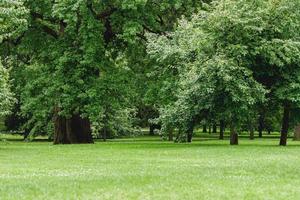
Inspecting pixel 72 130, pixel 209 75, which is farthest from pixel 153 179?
pixel 72 130

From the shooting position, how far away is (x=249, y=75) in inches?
1342

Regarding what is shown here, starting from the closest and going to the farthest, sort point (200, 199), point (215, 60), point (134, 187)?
point (200, 199) → point (134, 187) → point (215, 60)

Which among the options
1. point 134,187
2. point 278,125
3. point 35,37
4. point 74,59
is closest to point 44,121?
point 35,37

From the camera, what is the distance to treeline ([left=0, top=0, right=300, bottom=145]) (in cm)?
3394

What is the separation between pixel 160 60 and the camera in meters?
37.8

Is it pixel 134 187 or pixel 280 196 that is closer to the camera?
pixel 280 196

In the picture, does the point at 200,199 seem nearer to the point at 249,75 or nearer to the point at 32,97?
the point at 249,75

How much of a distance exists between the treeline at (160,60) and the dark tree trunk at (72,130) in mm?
71

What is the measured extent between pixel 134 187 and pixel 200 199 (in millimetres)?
2462

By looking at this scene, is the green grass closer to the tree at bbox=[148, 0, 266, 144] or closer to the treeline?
the treeline

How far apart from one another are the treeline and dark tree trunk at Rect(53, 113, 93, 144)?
0.07 metres

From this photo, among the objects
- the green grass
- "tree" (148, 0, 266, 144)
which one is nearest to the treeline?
"tree" (148, 0, 266, 144)

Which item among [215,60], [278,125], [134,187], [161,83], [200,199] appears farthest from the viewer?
[278,125]

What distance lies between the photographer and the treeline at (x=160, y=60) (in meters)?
33.9
